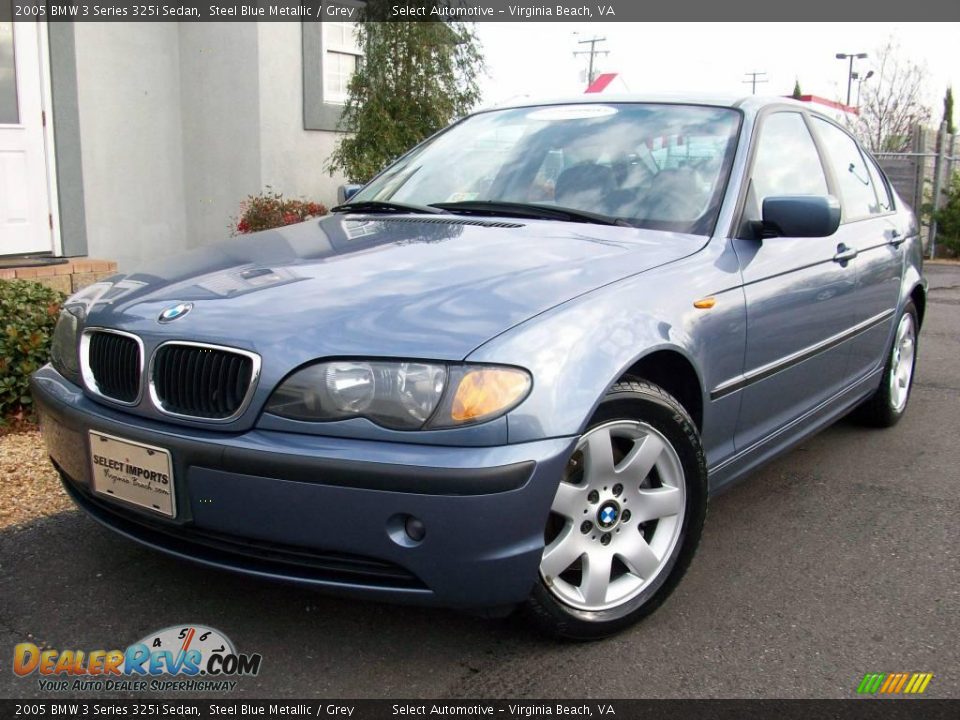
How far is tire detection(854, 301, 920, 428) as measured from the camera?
15.7 feet

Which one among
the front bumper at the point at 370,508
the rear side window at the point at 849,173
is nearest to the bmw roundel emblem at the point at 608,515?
the front bumper at the point at 370,508

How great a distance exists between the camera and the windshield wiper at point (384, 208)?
3598mm

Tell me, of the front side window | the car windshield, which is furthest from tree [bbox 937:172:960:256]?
the car windshield

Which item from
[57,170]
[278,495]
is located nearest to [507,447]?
[278,495]

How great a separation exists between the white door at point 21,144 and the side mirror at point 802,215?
635 cm

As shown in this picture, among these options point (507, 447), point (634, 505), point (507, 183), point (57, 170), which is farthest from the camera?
point (57, 170)

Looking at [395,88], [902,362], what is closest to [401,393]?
[902,362]

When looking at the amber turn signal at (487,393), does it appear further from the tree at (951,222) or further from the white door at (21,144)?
the tree at (951,222)

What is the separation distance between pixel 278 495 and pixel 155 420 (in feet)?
1.50

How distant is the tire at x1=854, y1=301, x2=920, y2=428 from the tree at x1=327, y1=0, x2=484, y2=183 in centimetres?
507

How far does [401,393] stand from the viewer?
2258mm

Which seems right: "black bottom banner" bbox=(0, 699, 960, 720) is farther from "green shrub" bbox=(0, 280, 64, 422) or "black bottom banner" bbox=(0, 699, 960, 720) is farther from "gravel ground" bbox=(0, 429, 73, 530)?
"green shrub" bbox=(0, 280, 64, 422)

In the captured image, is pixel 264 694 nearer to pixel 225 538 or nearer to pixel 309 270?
pixel 225 538

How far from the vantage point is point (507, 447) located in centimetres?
223
